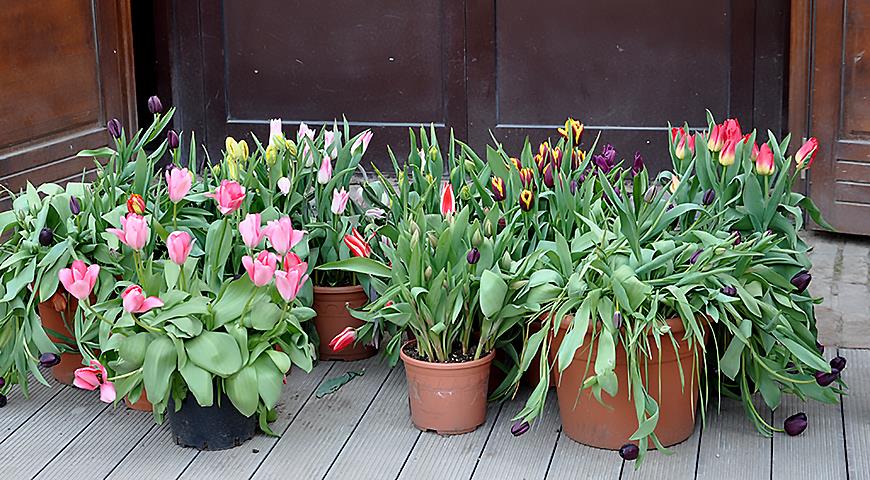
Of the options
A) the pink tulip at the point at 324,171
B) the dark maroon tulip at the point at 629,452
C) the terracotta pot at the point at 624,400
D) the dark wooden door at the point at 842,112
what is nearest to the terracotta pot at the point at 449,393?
the terracotta pot at the point at 624,400

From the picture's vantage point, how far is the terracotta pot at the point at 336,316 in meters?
3.20

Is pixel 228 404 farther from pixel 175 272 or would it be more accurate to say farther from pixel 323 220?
pixel 323 220

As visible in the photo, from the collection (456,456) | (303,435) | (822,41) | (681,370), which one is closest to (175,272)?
(303,435)

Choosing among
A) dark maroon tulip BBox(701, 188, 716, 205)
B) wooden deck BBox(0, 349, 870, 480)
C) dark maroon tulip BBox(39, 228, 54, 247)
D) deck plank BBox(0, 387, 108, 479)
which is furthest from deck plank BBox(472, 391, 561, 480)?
dark maroon tulip BBox(39, 228, 54, 247)

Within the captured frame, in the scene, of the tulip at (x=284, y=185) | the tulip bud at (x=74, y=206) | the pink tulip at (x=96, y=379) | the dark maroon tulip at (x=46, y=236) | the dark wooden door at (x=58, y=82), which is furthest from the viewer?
the dark wooden door at (x=58, y=82)

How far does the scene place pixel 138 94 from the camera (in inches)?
200

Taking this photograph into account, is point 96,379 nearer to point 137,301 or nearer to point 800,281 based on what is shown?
point 137,301

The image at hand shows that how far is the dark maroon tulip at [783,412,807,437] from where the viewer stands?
2729mm

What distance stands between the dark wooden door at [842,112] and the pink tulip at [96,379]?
2.62 meters

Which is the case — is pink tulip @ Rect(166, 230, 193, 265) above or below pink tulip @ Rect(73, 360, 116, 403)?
above

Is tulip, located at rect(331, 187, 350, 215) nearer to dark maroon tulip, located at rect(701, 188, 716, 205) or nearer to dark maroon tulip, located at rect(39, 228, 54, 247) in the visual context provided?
dark maroon tulip, located at rect(39, 228, 54, 247)

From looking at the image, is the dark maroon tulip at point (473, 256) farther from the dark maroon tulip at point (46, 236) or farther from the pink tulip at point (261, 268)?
the dark maroon tulip at point (46, 236)

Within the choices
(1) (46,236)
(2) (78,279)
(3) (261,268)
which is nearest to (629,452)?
(3) (261,268)

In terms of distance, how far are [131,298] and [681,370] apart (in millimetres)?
1118
